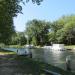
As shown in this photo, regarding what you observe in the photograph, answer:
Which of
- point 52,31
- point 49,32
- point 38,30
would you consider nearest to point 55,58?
point 52,31

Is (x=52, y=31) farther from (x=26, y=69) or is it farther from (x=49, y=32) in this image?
(x=26, y=69)

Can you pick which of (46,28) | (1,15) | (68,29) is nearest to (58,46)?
(68,29)

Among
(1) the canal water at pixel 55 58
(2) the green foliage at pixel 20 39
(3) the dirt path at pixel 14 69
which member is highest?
(2) the green foliage at pixel 20 39

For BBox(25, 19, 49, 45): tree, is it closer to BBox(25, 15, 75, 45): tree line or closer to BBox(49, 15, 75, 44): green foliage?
BBox(25, 15, 75, 45): tree line

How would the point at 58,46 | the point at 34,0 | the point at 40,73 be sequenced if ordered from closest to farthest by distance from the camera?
the point at 40,73
the point at 34,0
the point at 58,46

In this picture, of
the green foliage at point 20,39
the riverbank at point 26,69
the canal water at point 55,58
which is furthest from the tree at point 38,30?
the riverbank at point 26,69

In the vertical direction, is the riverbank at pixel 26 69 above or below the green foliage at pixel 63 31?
Answer: below

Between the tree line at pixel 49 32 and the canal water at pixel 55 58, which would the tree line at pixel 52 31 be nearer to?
the tree line at pixel 49 32

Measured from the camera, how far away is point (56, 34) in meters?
110

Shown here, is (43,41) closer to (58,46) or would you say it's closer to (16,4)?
(58,46)

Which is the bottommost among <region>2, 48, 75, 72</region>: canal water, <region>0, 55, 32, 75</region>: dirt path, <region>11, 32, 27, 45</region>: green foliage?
<region>2, 48, 75, 72</region>: canal water

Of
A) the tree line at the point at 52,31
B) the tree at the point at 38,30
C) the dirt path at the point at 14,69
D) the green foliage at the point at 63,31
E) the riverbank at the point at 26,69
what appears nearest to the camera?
the dirt path at the point at 14,69

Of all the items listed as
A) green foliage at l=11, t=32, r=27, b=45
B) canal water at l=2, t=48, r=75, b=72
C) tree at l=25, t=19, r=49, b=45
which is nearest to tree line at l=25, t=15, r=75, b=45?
tree at l=25, t=19, r=49, b=45

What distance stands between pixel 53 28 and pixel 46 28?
893 cm
